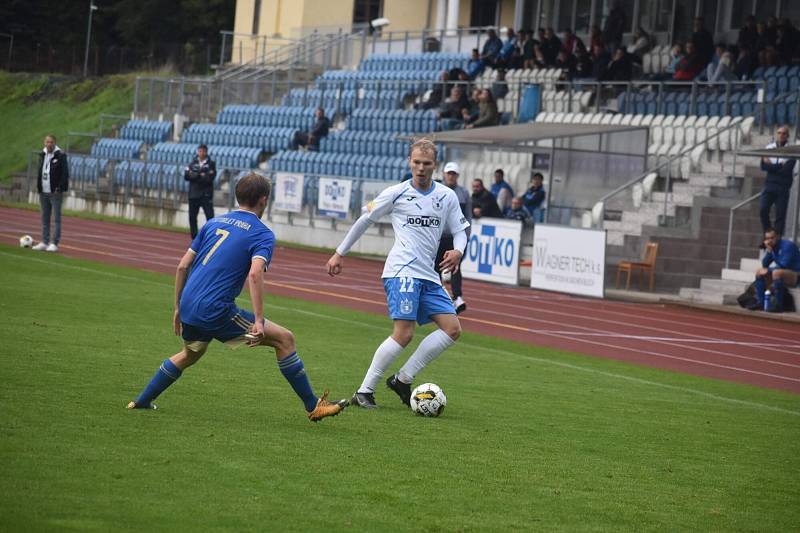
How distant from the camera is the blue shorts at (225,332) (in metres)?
8.41

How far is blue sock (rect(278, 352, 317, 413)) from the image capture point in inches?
340

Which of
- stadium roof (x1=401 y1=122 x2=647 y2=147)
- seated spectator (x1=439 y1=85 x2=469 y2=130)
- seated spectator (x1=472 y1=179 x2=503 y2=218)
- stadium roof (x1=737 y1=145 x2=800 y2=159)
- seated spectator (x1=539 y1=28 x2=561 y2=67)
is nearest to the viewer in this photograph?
stadium roof (x1=737 y1=145 x2=800 y2=159)

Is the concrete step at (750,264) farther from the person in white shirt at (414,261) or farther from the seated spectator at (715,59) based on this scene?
the person in white shirt at (414,261)

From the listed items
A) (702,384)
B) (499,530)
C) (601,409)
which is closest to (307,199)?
(702,384)

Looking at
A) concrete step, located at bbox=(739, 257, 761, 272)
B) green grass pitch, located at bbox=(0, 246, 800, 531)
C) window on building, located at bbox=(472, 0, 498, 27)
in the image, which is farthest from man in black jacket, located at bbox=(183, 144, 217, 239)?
window on building, located at bbox=(472, 0, 498, 27)

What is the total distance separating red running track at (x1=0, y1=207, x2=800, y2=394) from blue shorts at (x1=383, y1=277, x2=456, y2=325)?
237 inches

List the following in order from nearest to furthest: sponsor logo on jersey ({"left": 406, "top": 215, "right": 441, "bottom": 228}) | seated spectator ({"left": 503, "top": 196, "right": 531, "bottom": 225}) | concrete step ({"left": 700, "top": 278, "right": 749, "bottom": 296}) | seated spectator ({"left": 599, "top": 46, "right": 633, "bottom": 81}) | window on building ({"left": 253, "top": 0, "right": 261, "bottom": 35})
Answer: sponsor logo on jersey ({"left": 406, "top": 215, "right": 441, "bottom": 228}) < concrete step ({"left": 700, "top": 278, "right": 749, "bottom": 296}) < seated spectator ({"left": 503, "top": 196, "right": 531, "bottom": 225}) < seated spectator ({"left": 599, "top": 46, "right": 633, "bottom": 81}) < window on building ({"left": 253, "top": 0, "right": 261, "bottom": 35})

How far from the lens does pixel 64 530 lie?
18.7 ft

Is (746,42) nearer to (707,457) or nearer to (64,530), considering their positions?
(707,457)

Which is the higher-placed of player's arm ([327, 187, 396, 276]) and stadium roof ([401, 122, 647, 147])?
stadium roof ([401, 122, 647, 147])

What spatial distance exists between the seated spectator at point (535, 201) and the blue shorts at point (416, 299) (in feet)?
63.4

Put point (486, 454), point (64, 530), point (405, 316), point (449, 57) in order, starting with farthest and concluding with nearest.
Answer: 1. point (449, 57)
2. point (405, 316)
3. point (486, 454)
4. point (64, 530)

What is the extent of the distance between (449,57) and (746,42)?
1257cm

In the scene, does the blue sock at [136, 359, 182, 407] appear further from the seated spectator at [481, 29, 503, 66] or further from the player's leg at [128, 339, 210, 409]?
the seated spectator at [481, 29, 503, 66]
